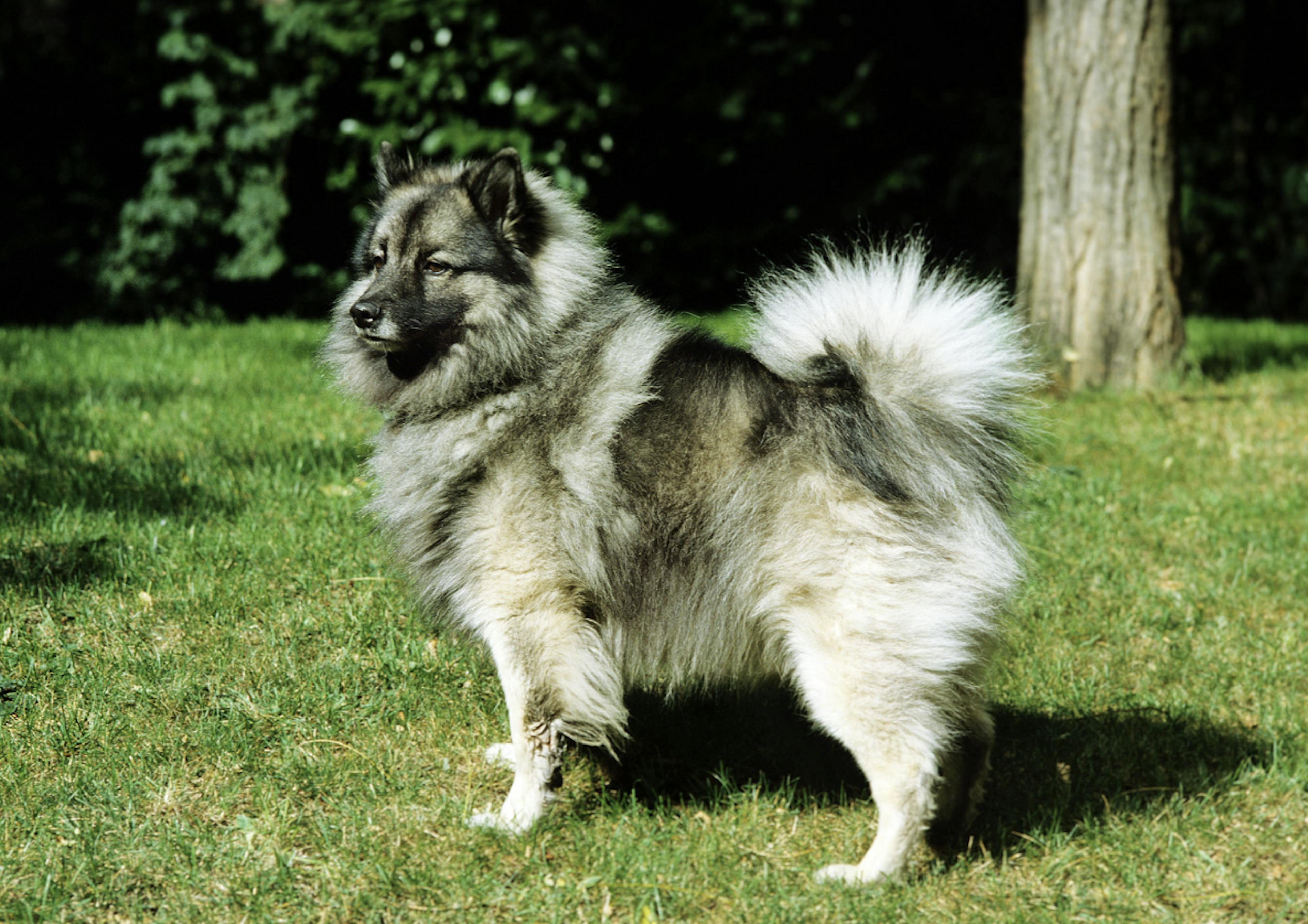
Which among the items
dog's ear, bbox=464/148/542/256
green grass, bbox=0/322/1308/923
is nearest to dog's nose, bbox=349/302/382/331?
dog's ear, bbox=464/148/542/256

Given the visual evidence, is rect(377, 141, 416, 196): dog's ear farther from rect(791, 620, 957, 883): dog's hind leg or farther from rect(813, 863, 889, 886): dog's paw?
rect(813, 863, 889, 886): dog's paw

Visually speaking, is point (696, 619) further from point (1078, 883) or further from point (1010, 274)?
point (1010, 274)

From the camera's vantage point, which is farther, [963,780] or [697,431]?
[963,780]

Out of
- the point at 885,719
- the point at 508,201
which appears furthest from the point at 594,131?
the point at 885,719

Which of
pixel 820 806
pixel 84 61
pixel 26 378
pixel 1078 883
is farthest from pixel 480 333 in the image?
Answer: pixel 84 61

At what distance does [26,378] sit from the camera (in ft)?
20.5

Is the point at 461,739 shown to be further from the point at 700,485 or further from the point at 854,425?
the point at 854,425

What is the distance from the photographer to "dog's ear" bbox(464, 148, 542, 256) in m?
3.08

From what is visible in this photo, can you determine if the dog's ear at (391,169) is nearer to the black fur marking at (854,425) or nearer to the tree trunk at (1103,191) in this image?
the black fur marking at (854,425)

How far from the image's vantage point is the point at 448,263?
10.2 feet

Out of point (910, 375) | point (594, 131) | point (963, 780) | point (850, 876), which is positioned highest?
point (594, 131)

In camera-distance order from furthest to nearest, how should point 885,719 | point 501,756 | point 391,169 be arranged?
point 391,169
point 501,756
point 885,719

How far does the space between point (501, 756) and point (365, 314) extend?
1304mm

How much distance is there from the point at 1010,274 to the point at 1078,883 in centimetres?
793
